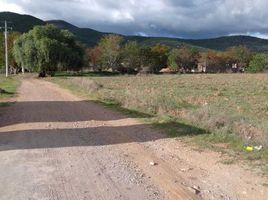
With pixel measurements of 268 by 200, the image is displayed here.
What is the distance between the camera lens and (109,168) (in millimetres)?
8492

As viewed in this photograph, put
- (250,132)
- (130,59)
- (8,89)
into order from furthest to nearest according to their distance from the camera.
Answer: (130,59)
(8,89)
(250,132)

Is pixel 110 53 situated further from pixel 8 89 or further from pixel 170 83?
pixel 8 89

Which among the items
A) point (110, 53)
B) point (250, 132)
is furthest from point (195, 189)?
point (110, 53)

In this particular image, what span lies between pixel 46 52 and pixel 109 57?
38.4 m

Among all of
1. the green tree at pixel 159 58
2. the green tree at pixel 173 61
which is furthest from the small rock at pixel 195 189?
the green tree at pixel 173 61

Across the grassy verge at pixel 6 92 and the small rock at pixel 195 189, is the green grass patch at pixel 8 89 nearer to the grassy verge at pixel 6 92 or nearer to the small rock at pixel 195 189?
the grassy verge at pixel 6 92

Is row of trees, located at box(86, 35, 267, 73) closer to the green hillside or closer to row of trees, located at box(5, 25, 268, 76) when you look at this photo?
row of trees, located at box(5, 25, 268, 76)

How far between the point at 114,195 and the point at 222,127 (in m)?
6.76

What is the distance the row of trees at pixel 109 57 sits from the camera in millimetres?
68000

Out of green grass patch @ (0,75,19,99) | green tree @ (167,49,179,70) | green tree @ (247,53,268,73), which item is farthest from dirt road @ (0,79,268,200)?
green tree @ (167,49,179,70)

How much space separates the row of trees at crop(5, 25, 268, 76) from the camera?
68.0 metres

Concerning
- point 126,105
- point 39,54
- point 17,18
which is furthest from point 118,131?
point 17,18

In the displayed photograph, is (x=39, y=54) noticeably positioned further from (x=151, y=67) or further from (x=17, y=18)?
(x=17, y=18)

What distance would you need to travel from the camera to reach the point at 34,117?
16016mm
